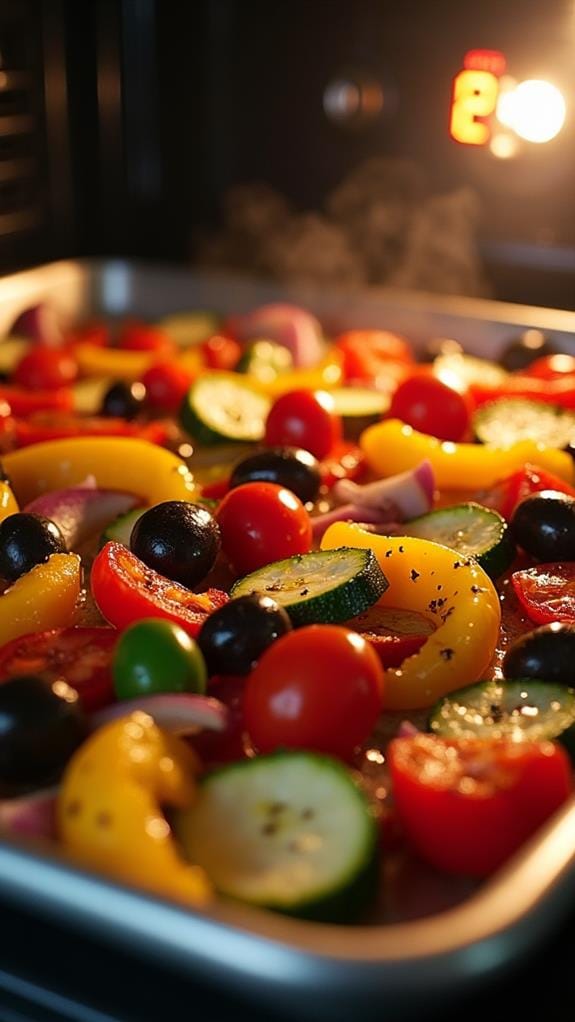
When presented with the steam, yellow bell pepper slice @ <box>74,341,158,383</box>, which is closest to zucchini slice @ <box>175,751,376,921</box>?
yellow bell pepper slice @ <box>74,341,158,383</box>

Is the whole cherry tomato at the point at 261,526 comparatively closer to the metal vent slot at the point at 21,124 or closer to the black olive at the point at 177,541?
the black olive at the point at 177,541

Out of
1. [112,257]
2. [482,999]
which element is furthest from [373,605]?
[112,257]

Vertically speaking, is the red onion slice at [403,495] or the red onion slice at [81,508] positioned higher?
the red onion slice at [403,495]

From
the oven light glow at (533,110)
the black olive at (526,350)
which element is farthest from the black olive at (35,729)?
the oven light glow at (533,110)

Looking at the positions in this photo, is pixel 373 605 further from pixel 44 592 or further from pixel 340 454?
pixel 340 454

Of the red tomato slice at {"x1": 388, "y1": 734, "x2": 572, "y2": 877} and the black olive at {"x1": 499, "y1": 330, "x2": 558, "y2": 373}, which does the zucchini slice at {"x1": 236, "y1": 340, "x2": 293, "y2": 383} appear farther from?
the red tomato slice at {"x1": 388, "y1": 734, "x2": 572, "y2": 877}

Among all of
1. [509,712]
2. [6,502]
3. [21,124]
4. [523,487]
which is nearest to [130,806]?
[509,712]
